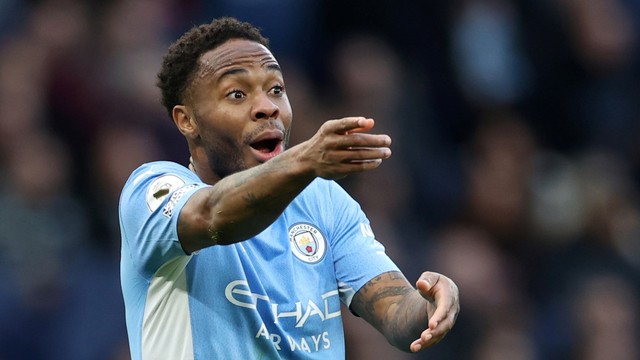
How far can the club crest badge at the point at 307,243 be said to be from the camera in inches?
177

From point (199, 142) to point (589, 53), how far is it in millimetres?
6242

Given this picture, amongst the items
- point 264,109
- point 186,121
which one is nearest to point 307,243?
point 264,109

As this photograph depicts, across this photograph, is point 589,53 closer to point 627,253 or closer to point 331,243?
point 627,253

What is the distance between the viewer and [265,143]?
14.8ft

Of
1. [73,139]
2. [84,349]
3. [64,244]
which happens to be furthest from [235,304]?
[73,139]

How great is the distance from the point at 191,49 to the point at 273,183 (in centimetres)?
117

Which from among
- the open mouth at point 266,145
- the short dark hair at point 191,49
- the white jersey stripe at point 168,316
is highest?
the short dark hair at point 191,49

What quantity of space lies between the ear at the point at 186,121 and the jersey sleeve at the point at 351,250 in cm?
63

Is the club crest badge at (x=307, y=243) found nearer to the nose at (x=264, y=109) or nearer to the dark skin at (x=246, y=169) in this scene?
the dark skin at (x=246, y=169)

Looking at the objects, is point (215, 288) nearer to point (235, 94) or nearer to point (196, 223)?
point (196, 223)

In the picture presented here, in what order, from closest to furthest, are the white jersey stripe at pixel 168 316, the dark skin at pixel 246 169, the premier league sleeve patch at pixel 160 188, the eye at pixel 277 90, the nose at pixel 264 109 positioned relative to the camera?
the dark skin at pixel 246 169 → the premier league sleeve patch at pixel 160 188 → the white jersey stripe at pixel 168 316 → the nose at pixel 264 109 → the eye at pixel 277 90

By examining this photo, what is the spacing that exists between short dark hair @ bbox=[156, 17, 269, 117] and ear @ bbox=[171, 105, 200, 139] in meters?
0.03

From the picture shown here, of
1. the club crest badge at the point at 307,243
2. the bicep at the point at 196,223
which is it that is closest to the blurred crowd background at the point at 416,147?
the club crest badge at the point at 307,243

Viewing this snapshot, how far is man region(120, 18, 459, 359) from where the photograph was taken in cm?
389
